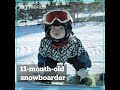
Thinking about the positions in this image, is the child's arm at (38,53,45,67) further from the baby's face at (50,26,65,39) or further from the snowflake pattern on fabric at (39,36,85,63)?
the baby's face at (50,26,65,39)

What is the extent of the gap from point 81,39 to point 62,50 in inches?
5.4

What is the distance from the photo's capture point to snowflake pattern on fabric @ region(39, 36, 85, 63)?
3074 mm

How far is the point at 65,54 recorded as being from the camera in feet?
10.1

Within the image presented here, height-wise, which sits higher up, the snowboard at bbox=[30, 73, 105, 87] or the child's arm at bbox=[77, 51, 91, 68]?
the child's arm at bbox=[77, 51, 91, 68]

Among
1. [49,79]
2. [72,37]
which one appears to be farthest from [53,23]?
[49,79]

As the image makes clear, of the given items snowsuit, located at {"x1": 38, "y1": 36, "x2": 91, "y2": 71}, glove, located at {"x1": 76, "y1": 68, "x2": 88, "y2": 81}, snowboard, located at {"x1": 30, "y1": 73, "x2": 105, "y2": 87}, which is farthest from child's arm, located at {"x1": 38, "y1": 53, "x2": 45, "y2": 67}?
glove, located at {"x1": 76, "y1": 68, "x2": 88, "y2": 81}

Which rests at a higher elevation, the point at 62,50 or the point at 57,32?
the point at 57,32

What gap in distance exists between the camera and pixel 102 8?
304 centimetres

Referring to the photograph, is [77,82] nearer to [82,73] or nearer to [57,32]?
[82,73]

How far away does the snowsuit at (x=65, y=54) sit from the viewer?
3.07m

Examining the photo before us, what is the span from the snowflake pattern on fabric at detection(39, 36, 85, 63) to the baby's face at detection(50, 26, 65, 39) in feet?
0.16

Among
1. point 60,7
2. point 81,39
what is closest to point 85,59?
point 81,39

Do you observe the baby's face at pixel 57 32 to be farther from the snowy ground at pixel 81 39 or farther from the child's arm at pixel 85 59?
the child's arm at pixel 85 59
